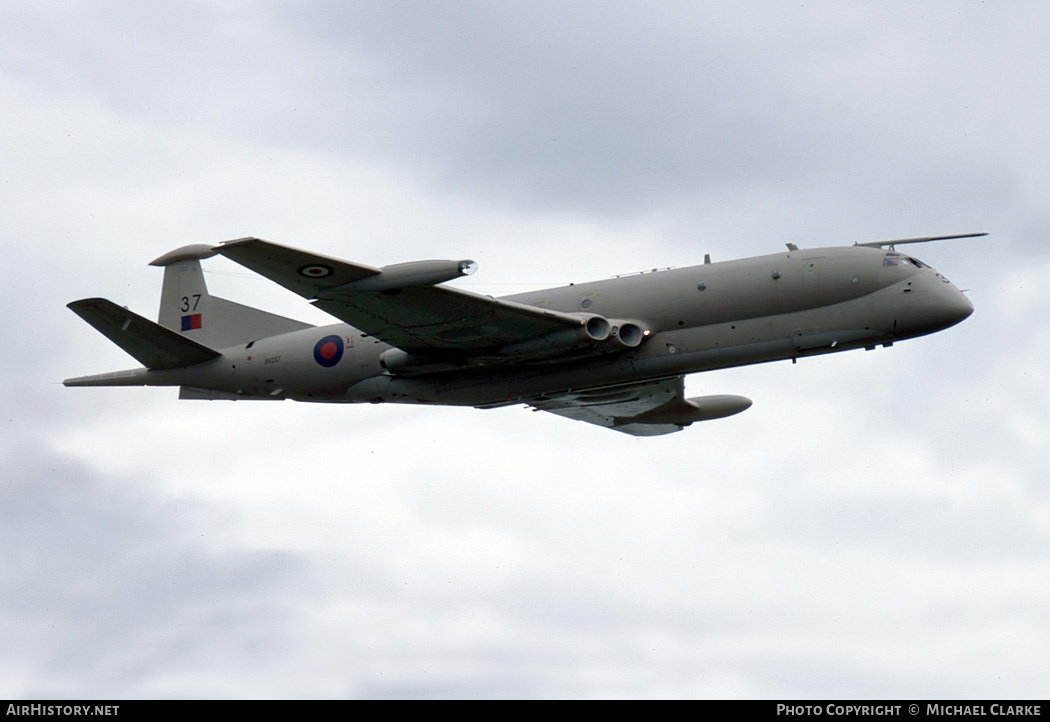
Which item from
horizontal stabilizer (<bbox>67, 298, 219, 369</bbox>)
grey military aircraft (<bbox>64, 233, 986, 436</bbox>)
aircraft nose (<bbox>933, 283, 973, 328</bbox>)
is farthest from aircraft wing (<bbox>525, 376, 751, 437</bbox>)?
horizontal stabilizer (<bbox>67, 298, 219, 369</bbox>)

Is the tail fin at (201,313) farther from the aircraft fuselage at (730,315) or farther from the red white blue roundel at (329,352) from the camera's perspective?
the aircraft fuselage at (730,315)

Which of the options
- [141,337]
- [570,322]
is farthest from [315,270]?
[141,337]

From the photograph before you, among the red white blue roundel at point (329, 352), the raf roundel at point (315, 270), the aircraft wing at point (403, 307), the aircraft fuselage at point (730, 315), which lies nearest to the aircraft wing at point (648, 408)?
the aircraft fuselage at point (730, 315)

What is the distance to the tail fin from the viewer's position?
41.7 meters

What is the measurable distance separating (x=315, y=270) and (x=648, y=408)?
14.2 meters

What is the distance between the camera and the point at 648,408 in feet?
142

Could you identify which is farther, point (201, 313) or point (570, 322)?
point (201, 313)

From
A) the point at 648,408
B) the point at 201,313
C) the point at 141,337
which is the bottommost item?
the point at 648,408

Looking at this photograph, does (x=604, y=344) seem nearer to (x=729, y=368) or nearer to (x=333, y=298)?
(x=729, y=368)

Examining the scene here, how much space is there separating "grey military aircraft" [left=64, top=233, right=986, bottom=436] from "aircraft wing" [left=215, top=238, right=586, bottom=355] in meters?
0.04

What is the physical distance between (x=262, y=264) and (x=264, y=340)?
8.21m

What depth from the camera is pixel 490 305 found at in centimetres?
3488

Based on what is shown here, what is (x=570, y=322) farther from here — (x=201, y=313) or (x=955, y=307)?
(x=201, y=313)
